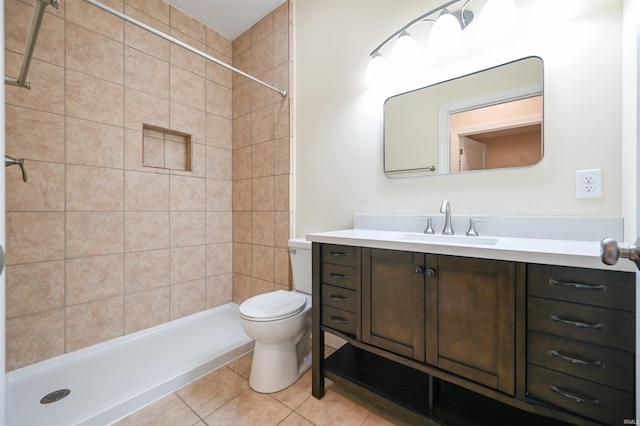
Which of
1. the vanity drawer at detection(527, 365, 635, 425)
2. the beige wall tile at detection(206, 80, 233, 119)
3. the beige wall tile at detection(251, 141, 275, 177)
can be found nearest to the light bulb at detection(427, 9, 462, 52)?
the beige wall tile at detection(251, 141, 275, 177)

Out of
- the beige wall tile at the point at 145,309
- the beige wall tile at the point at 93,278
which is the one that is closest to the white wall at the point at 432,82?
the beige wall tile at the point at 145,309

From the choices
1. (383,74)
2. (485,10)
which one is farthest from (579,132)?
(383,74)

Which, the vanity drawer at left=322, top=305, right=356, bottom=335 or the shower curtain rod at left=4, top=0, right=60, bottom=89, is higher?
the shower curtain rod at left=4, top=0, right=60, bottom=89

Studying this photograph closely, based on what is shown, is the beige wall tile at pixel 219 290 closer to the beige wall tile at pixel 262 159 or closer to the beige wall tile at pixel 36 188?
the beige wall tile at pixel 262 159

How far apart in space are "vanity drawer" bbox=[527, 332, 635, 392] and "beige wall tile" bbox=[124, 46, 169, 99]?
2.63 meters

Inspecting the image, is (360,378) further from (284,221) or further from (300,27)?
(300,27)

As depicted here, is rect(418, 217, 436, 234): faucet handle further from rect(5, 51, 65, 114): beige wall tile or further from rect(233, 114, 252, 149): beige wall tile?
rect(5, 51, 65, 114): beige wall tile

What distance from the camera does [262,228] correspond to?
230 centimetres

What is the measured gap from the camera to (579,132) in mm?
1144

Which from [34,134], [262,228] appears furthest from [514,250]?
[34,134]

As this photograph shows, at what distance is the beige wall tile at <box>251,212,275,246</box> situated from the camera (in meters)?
2.24

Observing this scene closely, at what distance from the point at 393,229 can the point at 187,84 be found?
2031 mm

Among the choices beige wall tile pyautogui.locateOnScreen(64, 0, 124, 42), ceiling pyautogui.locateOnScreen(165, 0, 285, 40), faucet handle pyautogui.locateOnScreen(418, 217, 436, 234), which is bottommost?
faucet handle pyautogui.locateOnScreen(418, 217, 436, 234)

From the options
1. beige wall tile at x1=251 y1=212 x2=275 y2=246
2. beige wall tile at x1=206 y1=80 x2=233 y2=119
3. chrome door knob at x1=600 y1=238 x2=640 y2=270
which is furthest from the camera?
beige wall tile at x1=206 y1=80 x2=233 y2=119
